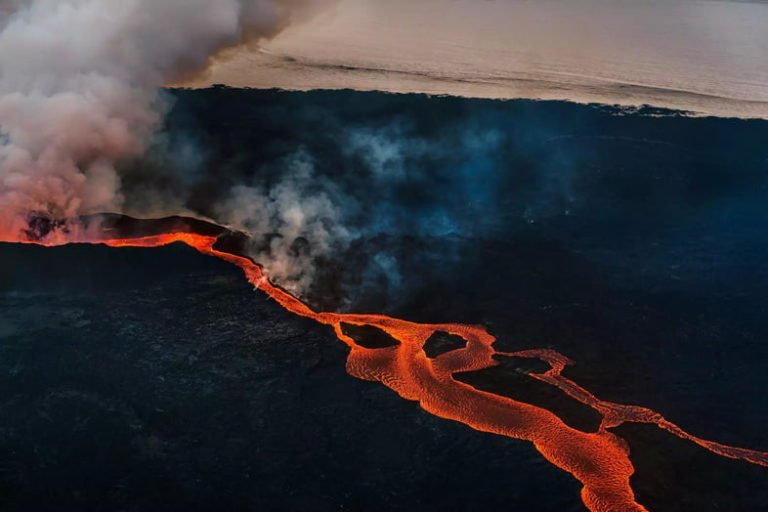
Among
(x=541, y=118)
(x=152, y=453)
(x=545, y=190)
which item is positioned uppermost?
(x=541, y=118)

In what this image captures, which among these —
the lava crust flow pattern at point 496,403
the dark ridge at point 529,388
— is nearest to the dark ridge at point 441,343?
the lava crust flow pattern at point 496,403

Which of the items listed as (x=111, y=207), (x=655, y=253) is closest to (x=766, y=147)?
(x=655, y=253)

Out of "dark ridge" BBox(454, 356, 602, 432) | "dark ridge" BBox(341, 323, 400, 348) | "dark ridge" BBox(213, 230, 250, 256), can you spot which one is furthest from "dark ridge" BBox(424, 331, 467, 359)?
"dark ridge" BBox(213, 230, 250, 256)

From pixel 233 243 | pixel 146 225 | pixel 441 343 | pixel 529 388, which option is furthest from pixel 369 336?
pixel 146 225

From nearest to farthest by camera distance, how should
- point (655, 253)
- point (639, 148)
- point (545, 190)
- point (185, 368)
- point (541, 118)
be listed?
point (185, 368)
point (655, 253)
point (545, 190)
point (639, 148)
point (541, 118)

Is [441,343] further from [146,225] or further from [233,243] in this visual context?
[146,225]

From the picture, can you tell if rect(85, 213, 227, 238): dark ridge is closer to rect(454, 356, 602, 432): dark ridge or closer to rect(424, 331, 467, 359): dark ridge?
rect(424, 331, 467, 359): dark ridge

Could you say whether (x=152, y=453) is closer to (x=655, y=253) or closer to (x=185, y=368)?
(x=185, y=368)
